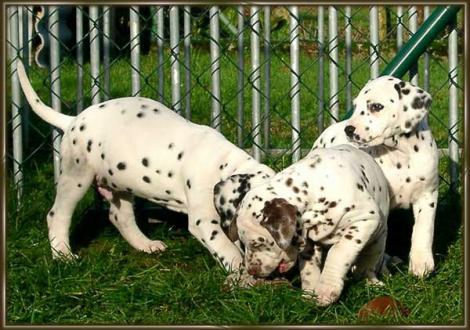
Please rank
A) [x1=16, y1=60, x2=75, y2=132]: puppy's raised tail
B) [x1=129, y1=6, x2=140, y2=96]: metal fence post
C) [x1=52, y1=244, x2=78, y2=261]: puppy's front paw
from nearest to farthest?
1. [x1=52, y1=244, x2=78, y2=261]: puppy's front paw
2. [x1=16, y1=60, x2=75, y2=132]: puppy's raised tail
3. [x1=129, y1=6, x2=140, y2=96]: metal fence post

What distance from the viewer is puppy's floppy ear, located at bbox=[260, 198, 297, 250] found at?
4.70 m

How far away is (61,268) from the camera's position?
5281 millimetres

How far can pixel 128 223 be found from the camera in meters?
5.97

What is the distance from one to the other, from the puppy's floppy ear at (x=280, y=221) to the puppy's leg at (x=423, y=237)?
36.4 inches

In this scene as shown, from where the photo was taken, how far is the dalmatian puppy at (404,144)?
523cm

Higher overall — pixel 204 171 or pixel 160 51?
pixel 160 51

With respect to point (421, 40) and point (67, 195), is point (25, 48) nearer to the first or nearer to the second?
point (67, 195)

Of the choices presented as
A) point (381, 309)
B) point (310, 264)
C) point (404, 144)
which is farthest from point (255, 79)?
point (381, 309)

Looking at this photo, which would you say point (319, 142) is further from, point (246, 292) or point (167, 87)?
Result: point (167, 87)

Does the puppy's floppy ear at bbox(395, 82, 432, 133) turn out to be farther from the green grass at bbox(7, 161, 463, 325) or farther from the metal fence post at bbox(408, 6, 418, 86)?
the metal fence post at bbox(408, 6, 418, 86)

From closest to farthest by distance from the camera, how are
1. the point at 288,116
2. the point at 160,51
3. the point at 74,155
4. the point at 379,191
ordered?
the point at 379,191 → the point at 74,155 → the point at 160,51 → the point at 288,116

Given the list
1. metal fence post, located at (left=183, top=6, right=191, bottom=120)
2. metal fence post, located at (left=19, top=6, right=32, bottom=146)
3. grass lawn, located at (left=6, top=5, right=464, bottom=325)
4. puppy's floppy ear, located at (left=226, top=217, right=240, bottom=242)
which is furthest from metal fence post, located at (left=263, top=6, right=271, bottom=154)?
puppy's floppy ear, located at (left=226, top=217, right=240, bottom=242)

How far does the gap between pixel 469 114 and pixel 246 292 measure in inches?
74.8

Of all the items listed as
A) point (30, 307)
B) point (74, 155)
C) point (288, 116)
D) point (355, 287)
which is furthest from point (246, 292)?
point (288, 116)
